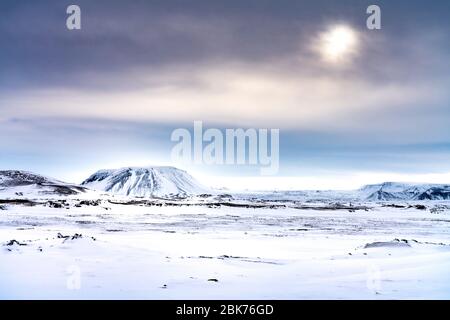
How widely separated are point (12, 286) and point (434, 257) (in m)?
13.8

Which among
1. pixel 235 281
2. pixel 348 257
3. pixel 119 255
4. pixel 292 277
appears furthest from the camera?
pixel 348 257

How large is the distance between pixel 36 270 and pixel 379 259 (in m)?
11.5

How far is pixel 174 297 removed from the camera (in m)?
9.30
